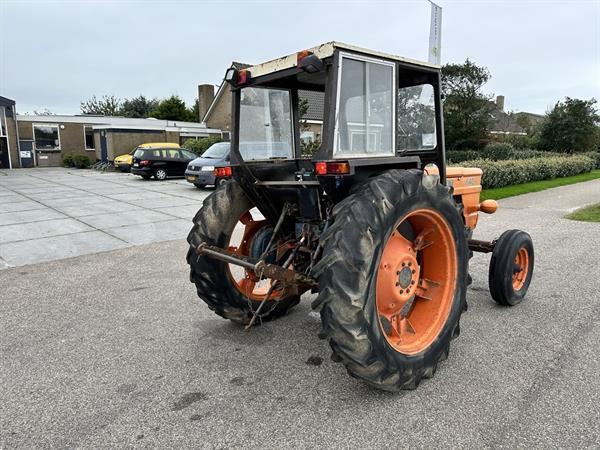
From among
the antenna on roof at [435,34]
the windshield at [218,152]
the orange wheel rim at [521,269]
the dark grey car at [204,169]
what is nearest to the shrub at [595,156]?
the antenna on roof at [435,34]

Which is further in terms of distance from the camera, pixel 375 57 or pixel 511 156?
pixel 511 156

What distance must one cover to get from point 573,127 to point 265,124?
93.7 feet

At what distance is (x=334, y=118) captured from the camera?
281 cm

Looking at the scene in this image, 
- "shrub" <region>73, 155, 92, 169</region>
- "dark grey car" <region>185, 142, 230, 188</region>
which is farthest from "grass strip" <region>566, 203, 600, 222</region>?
"shrub" <region>73, 155, 92, 169</region>

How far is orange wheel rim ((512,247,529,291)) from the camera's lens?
442cm

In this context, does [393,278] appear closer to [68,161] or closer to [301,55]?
[301,55]

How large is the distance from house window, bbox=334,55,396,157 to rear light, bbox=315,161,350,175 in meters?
0.16

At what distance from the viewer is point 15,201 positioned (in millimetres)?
12570

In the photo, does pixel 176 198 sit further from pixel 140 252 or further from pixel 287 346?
pixel 287 346

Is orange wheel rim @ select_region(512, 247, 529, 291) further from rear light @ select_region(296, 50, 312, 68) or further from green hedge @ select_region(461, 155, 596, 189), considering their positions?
green hedge @ select_region(461, 155, 596, 189)

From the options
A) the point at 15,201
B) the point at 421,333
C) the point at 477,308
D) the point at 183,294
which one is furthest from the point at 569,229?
the point at 15,201

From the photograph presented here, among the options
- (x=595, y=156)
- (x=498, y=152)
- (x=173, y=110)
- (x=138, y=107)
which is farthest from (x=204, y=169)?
(x=138, y=107)

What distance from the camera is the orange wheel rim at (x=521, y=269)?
14.5ft

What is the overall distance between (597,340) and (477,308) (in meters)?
1.02
